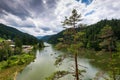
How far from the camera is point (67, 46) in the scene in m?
13.1

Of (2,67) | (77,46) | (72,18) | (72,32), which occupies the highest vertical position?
(72,18)

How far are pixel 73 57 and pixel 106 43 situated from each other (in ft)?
12.7

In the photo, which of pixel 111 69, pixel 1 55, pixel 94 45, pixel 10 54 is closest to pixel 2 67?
pixel 1 55

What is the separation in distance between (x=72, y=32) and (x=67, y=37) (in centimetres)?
55

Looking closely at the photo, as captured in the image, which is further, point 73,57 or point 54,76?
point 73,57

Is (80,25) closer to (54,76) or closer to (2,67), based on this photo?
(54,76)

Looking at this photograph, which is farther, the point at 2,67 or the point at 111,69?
the point at 2,67

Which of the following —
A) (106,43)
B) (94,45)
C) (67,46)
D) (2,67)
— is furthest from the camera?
(94,45)

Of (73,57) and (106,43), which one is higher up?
(106,43)

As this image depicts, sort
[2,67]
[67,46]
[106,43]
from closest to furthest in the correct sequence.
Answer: [67,46], [106,43], [2,67]

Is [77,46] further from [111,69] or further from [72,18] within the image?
[111,69]

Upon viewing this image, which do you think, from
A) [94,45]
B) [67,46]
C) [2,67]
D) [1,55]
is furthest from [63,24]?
[94,45]

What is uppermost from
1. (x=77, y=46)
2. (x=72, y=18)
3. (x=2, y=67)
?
(x=72, y=18)

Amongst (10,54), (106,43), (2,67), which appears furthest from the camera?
(10,54)
